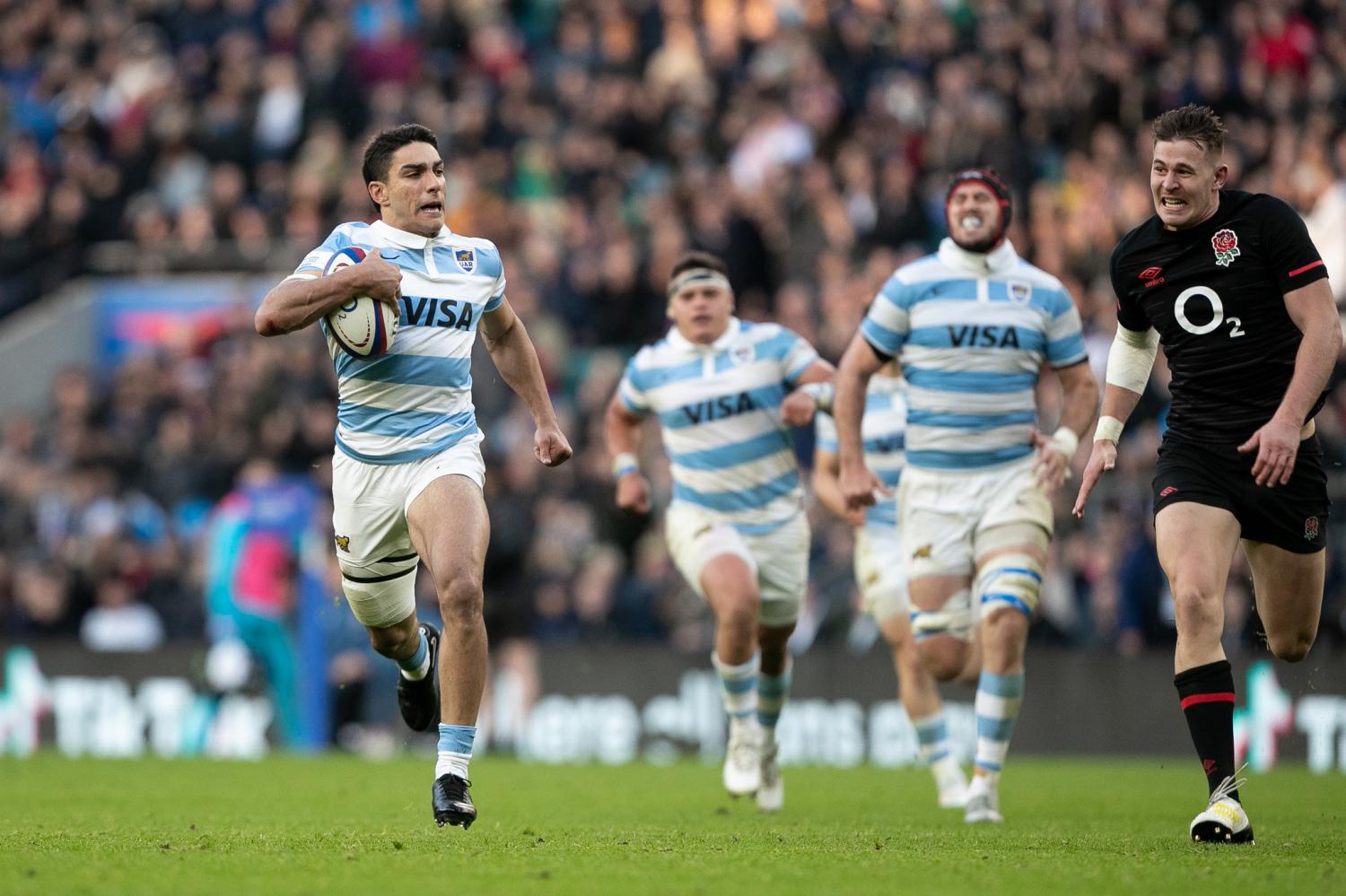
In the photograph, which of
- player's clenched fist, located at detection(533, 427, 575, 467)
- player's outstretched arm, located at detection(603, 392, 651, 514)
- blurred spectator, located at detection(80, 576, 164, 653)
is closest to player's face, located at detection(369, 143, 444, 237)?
→ player's clenched fist, located at detection(533, 427, 575, 467)

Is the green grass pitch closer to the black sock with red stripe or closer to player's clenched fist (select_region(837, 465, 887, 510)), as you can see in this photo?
the black sock with red stripe

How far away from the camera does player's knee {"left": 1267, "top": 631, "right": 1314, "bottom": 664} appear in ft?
27.8

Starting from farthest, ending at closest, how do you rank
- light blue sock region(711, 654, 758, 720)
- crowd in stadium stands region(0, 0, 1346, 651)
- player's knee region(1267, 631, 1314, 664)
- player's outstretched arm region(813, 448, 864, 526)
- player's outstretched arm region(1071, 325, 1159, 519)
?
crowd in stadium stands region(0, 0, 1346, 651)
player's outstretched arm region(813, 448, 864, 526)
light blue sock region(711, 654, 758, 720)
player's outstretched arm region(1071, 325, 1159, 519)
player's knee region(1267, 631, 1314, 664)

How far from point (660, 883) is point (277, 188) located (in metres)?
18.9

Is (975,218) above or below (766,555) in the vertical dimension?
above

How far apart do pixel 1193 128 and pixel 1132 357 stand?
1110 millimetres

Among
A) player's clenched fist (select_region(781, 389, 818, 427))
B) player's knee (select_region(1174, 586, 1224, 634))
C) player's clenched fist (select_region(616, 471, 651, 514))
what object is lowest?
player's knee (select_region(1174, 586, 1224, 634))

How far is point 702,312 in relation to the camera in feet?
37.9

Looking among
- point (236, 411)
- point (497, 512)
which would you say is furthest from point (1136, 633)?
point (236, 411)

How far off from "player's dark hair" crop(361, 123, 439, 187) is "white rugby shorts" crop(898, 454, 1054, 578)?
341 cm

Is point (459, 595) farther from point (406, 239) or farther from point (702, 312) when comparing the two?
point (702, 312)

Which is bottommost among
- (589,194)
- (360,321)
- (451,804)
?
(451,804)

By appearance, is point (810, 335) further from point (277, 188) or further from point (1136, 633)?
point (277, 188)

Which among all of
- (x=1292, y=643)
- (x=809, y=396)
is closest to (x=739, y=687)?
(x=809, y=396)
